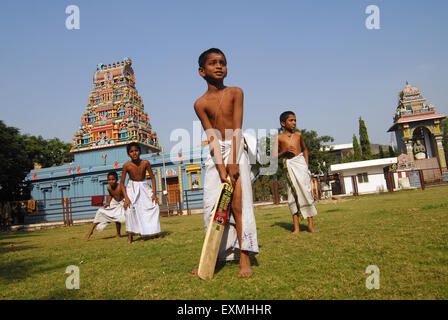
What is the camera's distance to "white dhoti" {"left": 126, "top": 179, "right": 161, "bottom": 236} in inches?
220

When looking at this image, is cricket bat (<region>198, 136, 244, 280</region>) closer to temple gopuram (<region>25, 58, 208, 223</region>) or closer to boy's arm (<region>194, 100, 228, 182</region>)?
boy's arm (<region>194, 100, 228, 182</region>)

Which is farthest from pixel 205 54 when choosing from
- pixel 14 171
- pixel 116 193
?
pixel 14 171

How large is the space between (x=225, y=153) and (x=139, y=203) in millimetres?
3647

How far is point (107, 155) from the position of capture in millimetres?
27297

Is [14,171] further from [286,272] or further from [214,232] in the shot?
[286,272]

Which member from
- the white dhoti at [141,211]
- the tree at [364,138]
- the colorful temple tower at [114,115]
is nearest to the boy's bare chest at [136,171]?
the white dhoti at [141,211]

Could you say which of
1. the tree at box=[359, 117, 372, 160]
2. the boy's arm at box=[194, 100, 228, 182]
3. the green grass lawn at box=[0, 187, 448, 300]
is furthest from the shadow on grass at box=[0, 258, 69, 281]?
the tree at box=[359, 117, 372, 160]

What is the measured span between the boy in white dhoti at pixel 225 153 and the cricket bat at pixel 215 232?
0.12 metres

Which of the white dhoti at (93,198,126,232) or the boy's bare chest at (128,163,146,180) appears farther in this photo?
the white dhoti at (93,198,126,232)

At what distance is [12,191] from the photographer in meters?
27.6

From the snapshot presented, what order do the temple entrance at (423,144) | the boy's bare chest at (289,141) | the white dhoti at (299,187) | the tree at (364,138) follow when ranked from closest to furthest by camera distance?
1. the white dhoti at (299,187)
2. the boy's bare chest at (289,141)
3. the temple entrance at (423,144)
4. the tree at (364,138)

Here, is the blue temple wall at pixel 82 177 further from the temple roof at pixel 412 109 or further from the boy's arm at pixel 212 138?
the boy's arm at pixel 212 138

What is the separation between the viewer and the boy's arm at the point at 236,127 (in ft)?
8.73
